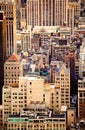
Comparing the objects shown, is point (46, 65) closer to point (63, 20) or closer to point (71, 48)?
point (71, 48)

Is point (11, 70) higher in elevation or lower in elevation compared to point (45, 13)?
higher

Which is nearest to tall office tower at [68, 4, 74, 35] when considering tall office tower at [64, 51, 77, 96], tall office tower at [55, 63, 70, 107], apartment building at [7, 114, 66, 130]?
tall office tower at [64, 51, 77, 96]

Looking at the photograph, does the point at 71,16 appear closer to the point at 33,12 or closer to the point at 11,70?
the point at 33,12

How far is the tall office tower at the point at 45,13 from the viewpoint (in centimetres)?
5056

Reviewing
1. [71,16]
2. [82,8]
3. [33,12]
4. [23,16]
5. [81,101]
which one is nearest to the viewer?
[81,101]

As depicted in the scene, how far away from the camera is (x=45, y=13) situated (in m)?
51.0

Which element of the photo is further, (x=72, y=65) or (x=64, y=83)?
(x=72, y=65)

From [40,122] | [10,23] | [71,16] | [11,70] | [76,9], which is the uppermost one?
[10,23]

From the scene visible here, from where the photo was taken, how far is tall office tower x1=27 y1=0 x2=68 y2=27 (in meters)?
50.6

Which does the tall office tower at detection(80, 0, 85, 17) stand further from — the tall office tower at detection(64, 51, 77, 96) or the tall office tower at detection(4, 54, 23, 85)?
the tall office tower at detection(4, 54, 23, 85)

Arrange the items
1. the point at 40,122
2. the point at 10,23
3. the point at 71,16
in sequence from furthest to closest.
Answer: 1. the point at 71,16
2. the point at 10,23
3. the point at 40,122

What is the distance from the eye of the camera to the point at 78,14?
5172 centimetres

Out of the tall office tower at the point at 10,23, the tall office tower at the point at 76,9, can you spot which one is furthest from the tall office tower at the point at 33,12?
the tall office tower at the point at 10,23

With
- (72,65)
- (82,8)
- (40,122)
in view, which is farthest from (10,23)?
(82,8)
